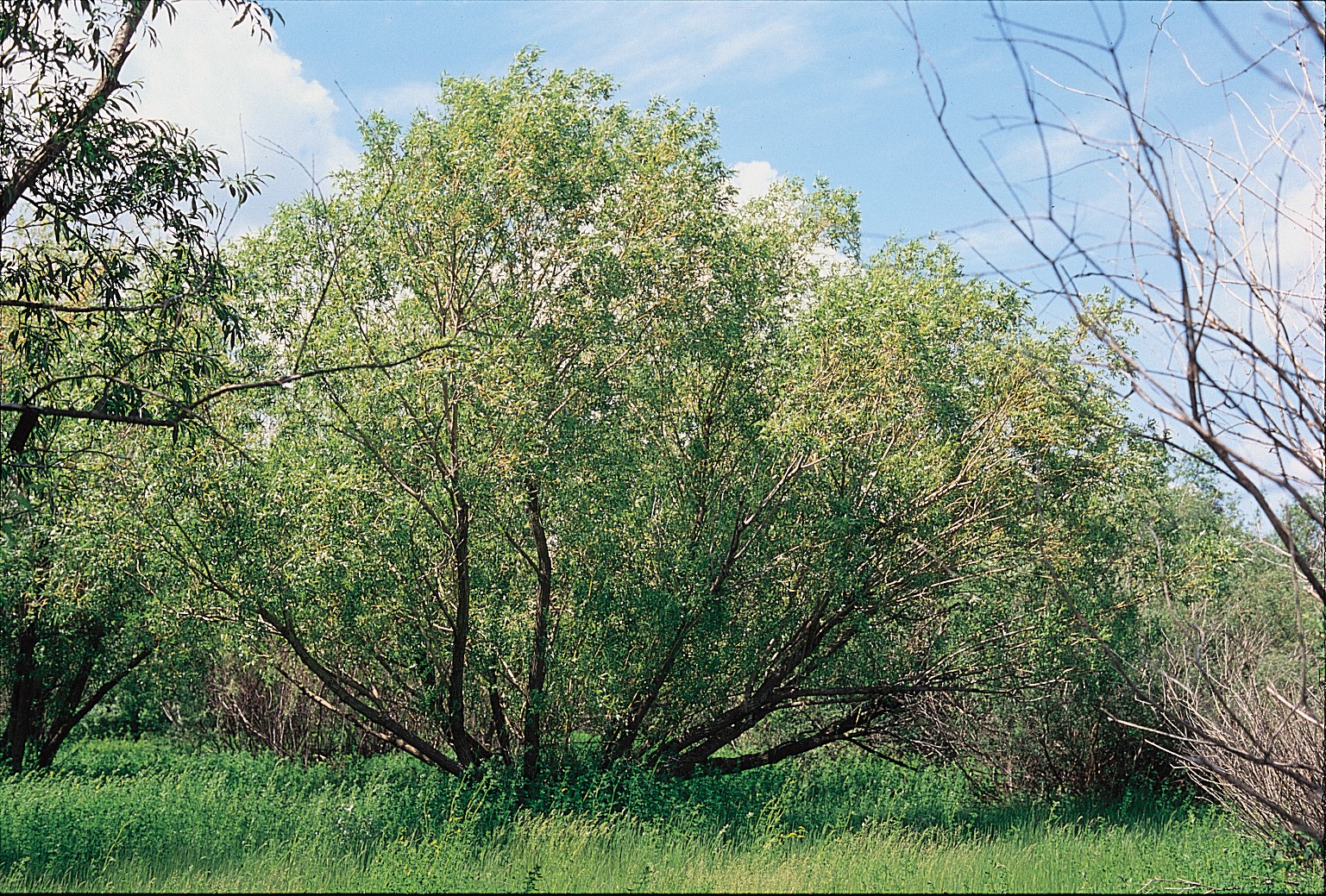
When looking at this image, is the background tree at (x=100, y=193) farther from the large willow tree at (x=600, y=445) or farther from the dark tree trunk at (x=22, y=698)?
the dark tree trunk at (x=22, y=698)

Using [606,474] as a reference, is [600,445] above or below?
above

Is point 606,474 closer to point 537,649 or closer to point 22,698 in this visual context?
point 537,649

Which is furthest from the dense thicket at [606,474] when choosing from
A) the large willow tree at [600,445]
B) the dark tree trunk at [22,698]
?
the dark tree trunk at [22,698]

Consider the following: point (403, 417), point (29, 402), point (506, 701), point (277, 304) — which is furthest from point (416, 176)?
point (506, 701)

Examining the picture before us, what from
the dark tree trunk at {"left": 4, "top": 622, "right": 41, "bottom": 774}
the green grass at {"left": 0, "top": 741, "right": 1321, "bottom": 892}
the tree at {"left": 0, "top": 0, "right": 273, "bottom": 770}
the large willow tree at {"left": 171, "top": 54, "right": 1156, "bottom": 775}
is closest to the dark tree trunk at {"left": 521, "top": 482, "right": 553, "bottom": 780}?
the large willow tree at {"left": 171, "top": 54, "right": 1156, "bottom": 775}

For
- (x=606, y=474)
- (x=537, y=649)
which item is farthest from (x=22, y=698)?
(x=606, y=474)

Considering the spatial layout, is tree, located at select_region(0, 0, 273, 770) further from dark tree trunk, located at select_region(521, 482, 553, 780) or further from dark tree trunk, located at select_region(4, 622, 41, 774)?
dark tree trunk, located at select_region(4, 622, 41, 774)

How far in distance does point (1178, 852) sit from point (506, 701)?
6.40 m

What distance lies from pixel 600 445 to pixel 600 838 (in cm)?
337

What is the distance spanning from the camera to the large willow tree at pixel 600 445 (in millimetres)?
9312

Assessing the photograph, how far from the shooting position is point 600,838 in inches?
346

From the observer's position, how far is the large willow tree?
9.31 m

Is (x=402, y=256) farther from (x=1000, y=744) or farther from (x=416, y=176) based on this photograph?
(x=1000, y=744)

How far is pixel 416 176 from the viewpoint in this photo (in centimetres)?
977
